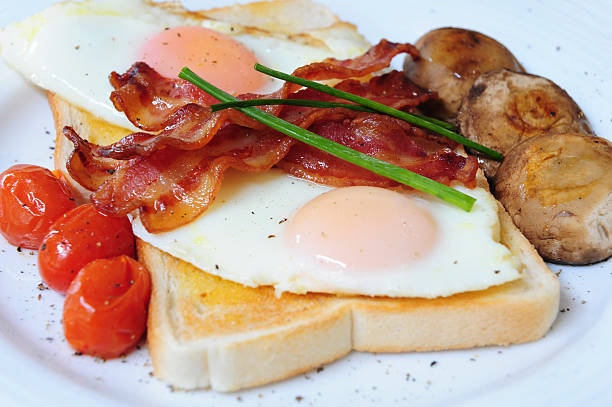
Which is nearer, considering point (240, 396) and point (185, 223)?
point (240, 396)

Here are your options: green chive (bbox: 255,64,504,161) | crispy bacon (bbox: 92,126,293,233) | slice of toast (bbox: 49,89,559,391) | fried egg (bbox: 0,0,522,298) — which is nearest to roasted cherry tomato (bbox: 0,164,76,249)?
crispy bacon (bbox: 92,126,293,233)

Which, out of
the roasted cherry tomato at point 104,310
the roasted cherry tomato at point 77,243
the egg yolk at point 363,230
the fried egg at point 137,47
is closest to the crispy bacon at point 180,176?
the roasted cherry tomato at point 77,243

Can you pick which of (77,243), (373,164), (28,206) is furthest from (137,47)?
(373,164)

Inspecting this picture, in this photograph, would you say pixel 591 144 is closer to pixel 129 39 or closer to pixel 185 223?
pixel 185 223

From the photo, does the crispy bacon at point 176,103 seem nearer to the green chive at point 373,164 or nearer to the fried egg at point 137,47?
the green chive at point 373,164

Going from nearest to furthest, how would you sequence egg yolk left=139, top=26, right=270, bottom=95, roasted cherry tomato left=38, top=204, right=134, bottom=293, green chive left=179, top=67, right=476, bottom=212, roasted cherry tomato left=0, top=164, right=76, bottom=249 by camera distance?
green chive left=179, top=67, right=476, bottom=212
roasted cherry tomato left=38, top=204, right=134, bottom=293
roasted cherry tomato left=0, top=164, right=76, bottom=249
egg yolk left=139, top=26, right=270, bottom=95

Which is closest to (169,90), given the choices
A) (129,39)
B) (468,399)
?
(129,39)

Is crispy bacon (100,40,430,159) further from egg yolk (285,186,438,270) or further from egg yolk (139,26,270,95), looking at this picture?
egg yolk (285,186,438,270)
